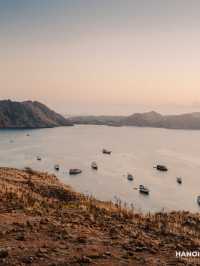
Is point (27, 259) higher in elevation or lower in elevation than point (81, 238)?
higher

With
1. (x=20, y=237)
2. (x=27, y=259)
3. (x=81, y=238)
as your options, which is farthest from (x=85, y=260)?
(x=20, y=237)

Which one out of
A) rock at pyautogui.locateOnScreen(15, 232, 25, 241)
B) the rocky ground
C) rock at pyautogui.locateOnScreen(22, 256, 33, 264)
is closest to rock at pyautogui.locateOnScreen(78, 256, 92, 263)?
the rocky ground

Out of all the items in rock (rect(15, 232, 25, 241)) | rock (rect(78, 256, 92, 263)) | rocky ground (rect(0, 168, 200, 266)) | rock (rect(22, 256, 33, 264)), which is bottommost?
rocky ground (rect(0, 168, 200, 266))

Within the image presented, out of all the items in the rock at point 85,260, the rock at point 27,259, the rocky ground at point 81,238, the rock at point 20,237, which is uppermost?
the rock at point 27,259

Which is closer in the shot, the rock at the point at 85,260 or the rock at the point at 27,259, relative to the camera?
the rock at the point at 27,259

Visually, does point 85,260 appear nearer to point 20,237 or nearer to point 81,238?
point 81,238

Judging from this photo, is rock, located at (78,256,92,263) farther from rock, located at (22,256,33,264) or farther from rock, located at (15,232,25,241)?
rock, located at (15,232,25,241)

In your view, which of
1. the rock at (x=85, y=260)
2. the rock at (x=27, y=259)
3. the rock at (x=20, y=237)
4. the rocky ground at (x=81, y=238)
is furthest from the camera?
the rock at (x=20, y=237)

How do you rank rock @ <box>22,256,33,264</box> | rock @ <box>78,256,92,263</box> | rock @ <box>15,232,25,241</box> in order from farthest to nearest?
rock @ <box>15,232,25,241</box>, rock @ <box>78,256,92,263</box>, rock @ <box>22,256,33,264</box>

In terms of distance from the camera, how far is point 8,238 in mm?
15219

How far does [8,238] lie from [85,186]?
195ft

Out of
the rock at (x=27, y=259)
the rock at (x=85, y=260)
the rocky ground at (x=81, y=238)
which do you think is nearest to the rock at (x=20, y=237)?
the rocky ground at (x=81, y=238)

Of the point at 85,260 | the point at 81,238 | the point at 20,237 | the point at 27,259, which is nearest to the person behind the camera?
the point at 27,259

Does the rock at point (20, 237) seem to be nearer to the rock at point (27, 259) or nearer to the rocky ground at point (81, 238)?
the rocky ground at point (81, 238)
